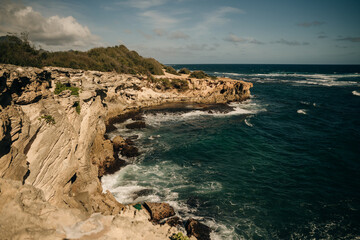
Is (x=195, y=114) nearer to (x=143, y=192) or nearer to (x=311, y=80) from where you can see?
(x=143, y=192)

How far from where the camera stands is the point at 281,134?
3250 cm

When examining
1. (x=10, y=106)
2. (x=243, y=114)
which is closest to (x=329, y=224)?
(x=10, y=106)

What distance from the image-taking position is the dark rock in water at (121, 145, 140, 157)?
24.6m

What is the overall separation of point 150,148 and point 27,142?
16905 mm

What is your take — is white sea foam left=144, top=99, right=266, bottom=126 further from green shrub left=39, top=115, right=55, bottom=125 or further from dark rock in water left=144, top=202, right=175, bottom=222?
green shrub left=39, top=115, right=55, bottom=125

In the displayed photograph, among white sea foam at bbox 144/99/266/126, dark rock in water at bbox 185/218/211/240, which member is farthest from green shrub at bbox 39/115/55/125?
white sea foam at bbox 144/99/266/126

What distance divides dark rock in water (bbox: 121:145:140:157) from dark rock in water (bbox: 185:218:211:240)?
516 inches

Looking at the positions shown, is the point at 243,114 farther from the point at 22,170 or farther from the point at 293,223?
the point at 22,170

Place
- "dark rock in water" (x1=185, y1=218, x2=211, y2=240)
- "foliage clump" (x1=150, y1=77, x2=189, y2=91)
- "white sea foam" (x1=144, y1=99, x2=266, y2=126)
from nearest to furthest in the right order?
1. "dark rock in water" (x1=185, y1=218, x2=211, y2=240)
2. "white sea foam" (x1=144, y1=99, x2=266, y2=126)
3. "foliage clump" (x1=150, y1=77, x2=189, y2=91)

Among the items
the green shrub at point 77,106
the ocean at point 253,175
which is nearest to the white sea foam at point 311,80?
the ocean at point 253,175

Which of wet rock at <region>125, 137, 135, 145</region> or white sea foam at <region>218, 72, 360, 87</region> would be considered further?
white sea foam at <region>218, 72, 360, 87</region>

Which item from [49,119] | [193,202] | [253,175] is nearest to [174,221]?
[193,202]

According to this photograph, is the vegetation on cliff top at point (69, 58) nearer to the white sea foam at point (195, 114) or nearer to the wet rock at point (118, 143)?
the wet rock at point (118, 143)

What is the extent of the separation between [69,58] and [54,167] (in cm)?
4299
